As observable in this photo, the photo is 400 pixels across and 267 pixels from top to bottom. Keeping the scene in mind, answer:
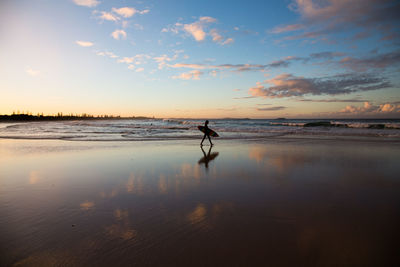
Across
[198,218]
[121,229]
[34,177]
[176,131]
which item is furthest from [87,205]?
[176,131]

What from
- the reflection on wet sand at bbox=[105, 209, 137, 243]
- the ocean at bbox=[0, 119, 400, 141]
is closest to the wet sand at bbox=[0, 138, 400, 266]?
the reflection on wet sand at bbox=[105, 209, 137, 243]

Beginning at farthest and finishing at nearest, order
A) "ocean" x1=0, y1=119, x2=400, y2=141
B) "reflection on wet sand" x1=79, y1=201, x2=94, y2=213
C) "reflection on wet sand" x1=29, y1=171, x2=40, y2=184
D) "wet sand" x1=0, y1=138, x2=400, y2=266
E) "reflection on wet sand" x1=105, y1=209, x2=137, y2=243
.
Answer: "ocean" x1=0, y1=119, x2=400, y2=141, "reflection on wet sand" x1=29, y1=171, x2=40, y2=184, "reflection on wet sand" x1=79, y1=201, x2=94, y2=213, "reflection on wet sand" x1=105, y1=209, x2=137, y2=243, "wet sand" x1=0, y1=138, x2=400, y2=266

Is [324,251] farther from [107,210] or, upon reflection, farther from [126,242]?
[107,210]

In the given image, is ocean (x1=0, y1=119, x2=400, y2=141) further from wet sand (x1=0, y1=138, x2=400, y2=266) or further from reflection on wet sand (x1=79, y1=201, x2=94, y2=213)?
reflection on wet sand (x1=79, y1=201, x2=94, y2=213)

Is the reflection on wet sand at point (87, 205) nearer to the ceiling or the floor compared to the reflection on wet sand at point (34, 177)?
nearer to the floor

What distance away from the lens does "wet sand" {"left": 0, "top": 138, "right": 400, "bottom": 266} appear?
2734mm

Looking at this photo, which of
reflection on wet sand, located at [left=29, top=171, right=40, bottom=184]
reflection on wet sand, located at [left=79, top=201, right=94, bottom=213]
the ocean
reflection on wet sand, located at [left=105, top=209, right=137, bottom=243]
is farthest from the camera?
the ocean

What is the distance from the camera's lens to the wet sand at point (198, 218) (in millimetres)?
2734

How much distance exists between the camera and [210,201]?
450 cm

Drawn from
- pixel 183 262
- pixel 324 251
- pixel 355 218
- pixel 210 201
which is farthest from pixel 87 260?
pixel 355 218

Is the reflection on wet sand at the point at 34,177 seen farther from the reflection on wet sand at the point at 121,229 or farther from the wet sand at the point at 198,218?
the reflection on wet sand at the point at 121,229

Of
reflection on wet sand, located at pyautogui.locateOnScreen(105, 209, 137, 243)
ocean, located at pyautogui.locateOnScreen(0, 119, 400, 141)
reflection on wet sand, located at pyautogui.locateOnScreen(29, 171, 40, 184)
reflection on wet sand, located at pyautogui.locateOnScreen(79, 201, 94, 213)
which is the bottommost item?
reflection on wet sand, located at pyautogui.locateOnScreen(105, 209, 137, 243)

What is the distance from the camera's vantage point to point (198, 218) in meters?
3.72

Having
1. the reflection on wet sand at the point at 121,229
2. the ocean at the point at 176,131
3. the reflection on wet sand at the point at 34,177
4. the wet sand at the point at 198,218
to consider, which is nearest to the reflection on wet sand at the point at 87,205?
the wet sand at the point at 198,218
